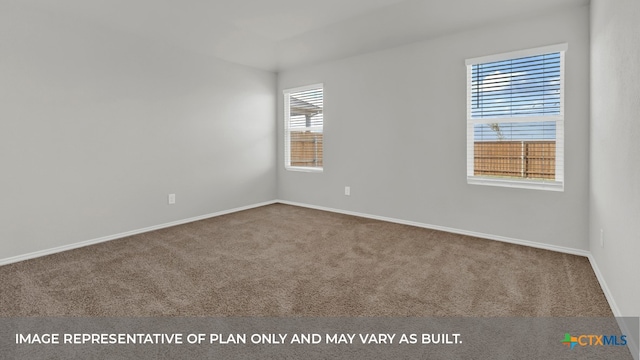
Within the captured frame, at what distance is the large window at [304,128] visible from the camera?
5.15 metres

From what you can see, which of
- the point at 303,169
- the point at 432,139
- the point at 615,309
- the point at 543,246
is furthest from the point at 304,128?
the point at 615,309

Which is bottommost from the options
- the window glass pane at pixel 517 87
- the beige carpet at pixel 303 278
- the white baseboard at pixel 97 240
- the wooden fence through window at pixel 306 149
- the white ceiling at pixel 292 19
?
the beige carpet at pixel 303 278

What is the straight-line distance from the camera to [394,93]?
13.8 feet

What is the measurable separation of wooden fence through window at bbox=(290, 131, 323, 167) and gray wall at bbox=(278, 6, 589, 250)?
25cm

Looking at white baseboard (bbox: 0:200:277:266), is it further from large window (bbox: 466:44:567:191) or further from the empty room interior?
large window (bbox: 466:44:567:191)

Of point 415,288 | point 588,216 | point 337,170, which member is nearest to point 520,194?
point 588,216

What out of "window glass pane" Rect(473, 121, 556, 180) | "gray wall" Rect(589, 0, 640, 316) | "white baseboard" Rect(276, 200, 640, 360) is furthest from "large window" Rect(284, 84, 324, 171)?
"gray wall" Rect(589, 0, 640, 316)

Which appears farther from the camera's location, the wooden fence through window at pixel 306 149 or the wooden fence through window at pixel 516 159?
the wooden fence through window at pixel 306 149

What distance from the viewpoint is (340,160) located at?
4.85 metres

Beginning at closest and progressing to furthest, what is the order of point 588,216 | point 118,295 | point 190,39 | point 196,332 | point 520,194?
point 196,332 → point 118,295 → point 588,216 → point 520,194 → point 190,39

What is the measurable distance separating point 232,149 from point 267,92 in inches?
48.6

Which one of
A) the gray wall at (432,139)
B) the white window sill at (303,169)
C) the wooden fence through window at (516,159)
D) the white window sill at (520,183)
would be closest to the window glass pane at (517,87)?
the gray wall at (432,139)

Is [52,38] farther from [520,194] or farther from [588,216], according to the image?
[588,216]

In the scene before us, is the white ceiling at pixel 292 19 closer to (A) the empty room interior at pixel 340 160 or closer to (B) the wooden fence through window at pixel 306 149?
(A) the empty room interior at pixel 340 160
